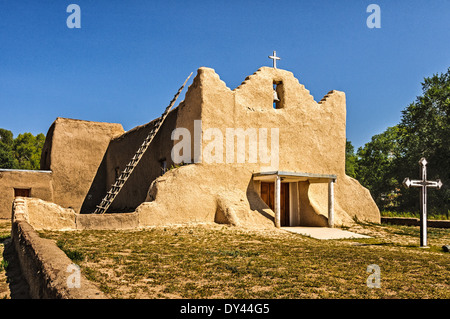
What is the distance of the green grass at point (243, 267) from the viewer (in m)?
5.21

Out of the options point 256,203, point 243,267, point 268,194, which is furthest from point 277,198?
point 243,267

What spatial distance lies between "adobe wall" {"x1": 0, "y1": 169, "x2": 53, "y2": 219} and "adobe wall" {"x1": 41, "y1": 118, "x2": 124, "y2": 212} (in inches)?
18.3

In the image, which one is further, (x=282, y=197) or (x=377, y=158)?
(x=377, y=158)

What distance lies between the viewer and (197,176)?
1434 cm

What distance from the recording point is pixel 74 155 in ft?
71.2

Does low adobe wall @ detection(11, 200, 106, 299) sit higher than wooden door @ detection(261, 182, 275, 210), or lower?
lower

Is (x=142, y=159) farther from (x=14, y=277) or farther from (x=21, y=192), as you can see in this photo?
(x=14, y=277)

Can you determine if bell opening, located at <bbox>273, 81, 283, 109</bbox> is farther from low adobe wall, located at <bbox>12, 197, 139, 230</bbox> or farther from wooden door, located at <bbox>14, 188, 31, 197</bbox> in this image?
wooden door, located at <bbox>14, 188, 31, 197</bbox>

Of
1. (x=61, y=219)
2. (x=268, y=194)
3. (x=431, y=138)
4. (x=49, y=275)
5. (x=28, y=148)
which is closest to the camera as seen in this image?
(x=49, y=275)

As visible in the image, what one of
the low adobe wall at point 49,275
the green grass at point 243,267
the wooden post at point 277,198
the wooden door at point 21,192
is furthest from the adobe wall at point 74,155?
the low adobe wall at point 49,275

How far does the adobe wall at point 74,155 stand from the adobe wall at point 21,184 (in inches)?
18.3

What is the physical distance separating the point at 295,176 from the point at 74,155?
12.8 m

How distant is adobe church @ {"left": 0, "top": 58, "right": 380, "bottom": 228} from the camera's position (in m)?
14.0

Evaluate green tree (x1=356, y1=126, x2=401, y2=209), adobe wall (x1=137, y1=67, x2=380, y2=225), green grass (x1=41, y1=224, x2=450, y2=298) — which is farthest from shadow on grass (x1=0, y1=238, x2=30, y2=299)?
green tree (x1=356, y1=126, x2=401, y2=209)
